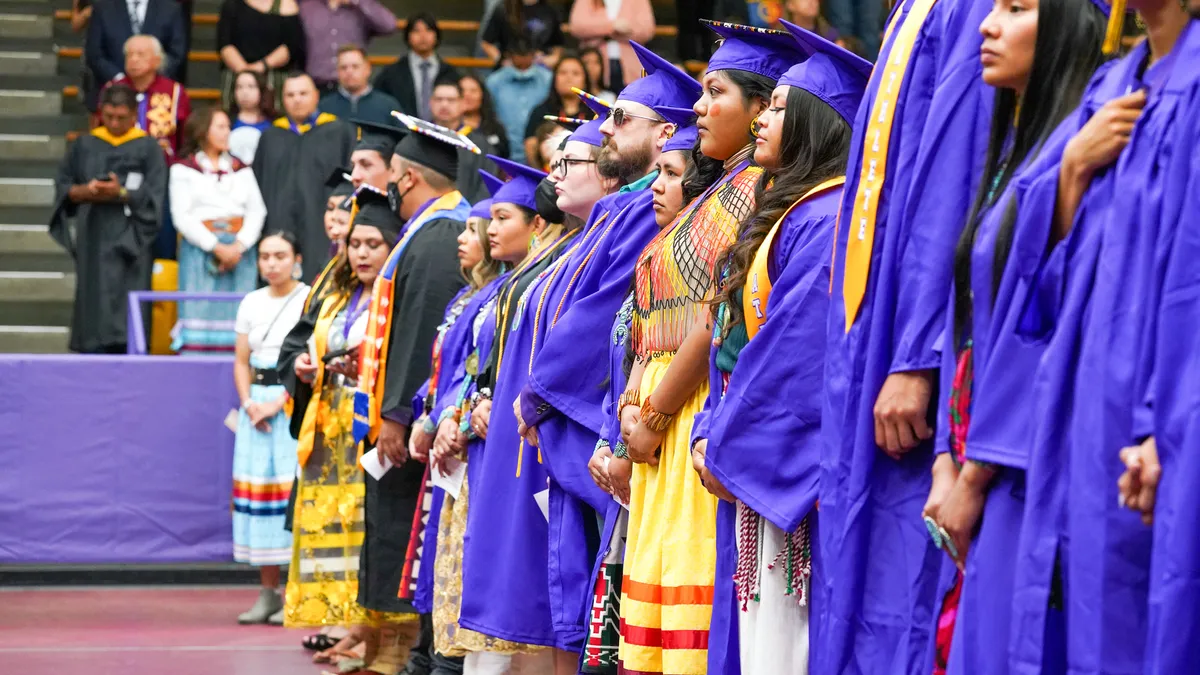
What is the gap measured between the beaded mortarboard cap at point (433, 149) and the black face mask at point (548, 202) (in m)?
1.11

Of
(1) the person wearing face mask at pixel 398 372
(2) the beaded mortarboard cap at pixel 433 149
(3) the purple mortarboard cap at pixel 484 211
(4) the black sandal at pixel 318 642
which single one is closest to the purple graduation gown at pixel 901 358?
(3) the purple mortarboard cap at pixel 484 211

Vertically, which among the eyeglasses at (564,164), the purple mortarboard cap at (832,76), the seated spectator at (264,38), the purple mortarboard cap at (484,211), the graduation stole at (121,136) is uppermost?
the seated spectator at (264,38)

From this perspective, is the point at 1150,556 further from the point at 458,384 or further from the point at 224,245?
the point at 224,245

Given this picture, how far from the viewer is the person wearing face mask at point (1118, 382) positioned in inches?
80.4

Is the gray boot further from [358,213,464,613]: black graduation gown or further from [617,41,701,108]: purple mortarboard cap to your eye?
[617,41,701,108]: purple mortarboard cap

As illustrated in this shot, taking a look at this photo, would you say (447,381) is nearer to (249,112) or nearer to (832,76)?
(832,76)

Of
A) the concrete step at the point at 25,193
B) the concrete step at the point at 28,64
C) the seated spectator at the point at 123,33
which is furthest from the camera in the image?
the concrete step at the point at 28,64

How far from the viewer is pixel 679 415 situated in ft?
12.0

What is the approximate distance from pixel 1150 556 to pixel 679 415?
1641 millimetres

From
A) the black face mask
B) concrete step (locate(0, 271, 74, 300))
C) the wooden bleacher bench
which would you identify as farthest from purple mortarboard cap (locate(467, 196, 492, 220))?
the wooden bleacher bench

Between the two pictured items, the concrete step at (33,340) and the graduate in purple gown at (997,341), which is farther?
the concrete step at (33,340)

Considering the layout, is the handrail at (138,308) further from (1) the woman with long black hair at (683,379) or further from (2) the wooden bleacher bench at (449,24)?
(1) the woman with long black hair at (683,379)

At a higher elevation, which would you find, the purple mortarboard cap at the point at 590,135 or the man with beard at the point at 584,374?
the purple mortarboard cap at the point at 590,135

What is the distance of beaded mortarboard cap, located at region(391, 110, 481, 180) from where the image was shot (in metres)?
6.44
